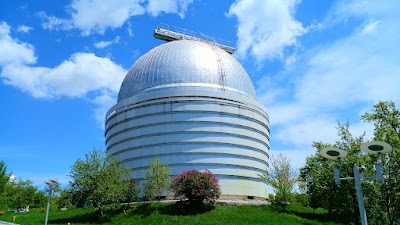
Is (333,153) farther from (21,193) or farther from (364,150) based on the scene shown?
(21,193)

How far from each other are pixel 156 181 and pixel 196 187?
182 inches

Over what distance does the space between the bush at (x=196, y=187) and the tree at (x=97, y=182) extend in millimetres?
4998

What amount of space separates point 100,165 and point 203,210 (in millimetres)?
9869

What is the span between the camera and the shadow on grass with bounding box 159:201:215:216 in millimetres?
32125

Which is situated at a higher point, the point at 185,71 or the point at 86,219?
the point at 185,71

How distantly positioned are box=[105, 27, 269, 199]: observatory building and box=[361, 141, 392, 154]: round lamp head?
28.5 m

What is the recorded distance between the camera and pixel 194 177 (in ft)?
108

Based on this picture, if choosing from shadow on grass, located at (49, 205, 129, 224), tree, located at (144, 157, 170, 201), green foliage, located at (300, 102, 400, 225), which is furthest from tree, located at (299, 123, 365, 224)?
shadow on grass, located at (49, 205, 129, 224)

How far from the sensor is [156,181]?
35.2 meters

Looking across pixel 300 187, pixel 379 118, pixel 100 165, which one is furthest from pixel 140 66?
pixel 379 118

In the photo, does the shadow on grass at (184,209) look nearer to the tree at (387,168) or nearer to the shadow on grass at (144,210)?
the shadow on grass at (144,210)

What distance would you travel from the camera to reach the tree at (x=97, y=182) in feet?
106

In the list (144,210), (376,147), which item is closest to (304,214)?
(144,210)

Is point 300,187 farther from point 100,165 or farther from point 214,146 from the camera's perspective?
point 100,165
